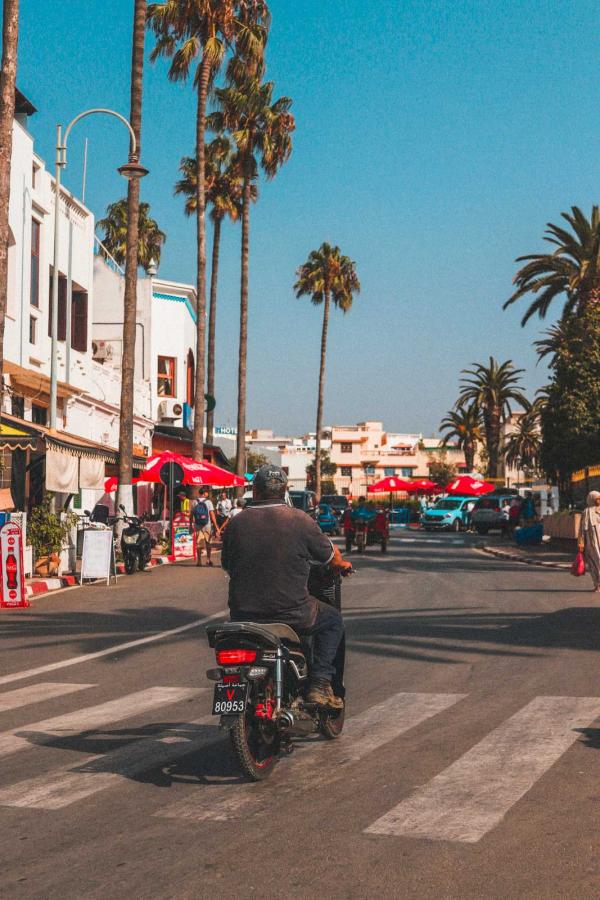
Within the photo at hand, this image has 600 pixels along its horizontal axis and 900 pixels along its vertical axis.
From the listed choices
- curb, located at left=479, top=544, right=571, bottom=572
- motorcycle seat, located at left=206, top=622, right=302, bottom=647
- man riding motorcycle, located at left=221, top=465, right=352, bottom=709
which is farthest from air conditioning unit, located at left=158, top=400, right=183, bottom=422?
motorcycle seat, located at left=206, top=622, right=302, bottom=647

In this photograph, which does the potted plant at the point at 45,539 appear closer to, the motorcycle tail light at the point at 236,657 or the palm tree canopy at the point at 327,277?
the motorcycle tail light at the point at 236,657

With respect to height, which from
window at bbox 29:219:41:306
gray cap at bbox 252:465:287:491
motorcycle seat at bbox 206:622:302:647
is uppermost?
window at bbox 29:219:41:306

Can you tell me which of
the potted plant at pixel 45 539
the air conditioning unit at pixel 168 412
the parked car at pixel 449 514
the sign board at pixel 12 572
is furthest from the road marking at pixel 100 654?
the parked car at pixel 449 514

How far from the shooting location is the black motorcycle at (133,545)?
1016 inches

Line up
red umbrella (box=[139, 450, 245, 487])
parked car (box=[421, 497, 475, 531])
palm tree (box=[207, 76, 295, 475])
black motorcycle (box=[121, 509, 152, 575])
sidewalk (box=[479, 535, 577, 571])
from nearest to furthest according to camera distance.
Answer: black motorcycle (box=[121, 509, 152, 575]) < sidewalk (box=[479, 535, 577, 571]) < red umbrella (box=[139, 450, 245, 487]) < palm tree (box=[207, 76, 295, 475]) < parked car (box=[421, 497, 475, 531])

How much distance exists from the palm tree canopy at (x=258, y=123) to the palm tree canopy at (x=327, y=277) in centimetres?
2302

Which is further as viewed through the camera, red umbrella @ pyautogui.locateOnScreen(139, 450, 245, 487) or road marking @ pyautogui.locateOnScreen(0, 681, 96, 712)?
red umbrella @ pyautogui.locateOnScreen(139, 450, 245, 487)

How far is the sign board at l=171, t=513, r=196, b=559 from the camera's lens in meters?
32.4

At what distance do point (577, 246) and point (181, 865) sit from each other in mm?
37201

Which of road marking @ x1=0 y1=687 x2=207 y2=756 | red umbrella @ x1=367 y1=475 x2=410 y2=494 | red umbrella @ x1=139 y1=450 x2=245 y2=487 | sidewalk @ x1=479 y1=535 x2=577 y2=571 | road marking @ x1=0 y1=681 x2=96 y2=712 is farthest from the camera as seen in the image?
→ red umbrella @ x1=367 y1=475 x2=410 y2=494

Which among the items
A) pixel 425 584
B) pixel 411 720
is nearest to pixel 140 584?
pixel 425 584

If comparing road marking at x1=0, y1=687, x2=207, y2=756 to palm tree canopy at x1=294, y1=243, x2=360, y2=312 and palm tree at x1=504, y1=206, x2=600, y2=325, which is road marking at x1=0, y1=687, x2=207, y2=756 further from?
palm tree canopy at x1=294, y1=243, x2=360, y2=312

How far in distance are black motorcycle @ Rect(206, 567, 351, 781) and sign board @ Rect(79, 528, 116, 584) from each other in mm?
16252

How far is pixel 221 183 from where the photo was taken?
50.1 meters
